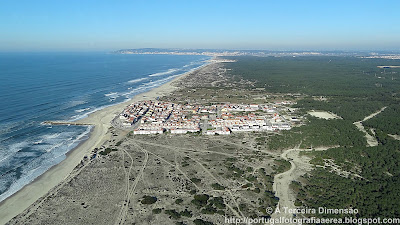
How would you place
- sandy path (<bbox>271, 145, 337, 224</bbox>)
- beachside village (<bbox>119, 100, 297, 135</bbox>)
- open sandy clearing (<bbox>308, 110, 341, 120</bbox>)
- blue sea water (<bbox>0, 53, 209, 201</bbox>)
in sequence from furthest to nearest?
open sandy clearing (<bbox>308, 110, 341, 120</bbox>)
beachside village (<bbox>119, 100, 297, 135</bbox>)
blue sea water (<bbox>0, 53, 209, 201</bbox>)
sandy path (<bbox>271, 145, 337, 224</bbox>)

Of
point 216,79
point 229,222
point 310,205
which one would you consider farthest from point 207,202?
point 216,79

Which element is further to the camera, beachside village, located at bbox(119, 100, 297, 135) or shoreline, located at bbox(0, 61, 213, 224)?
beachside village, located at bbox(119, 100, 297, 135)

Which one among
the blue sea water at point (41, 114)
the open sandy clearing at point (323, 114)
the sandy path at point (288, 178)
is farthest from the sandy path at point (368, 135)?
the blue sea water at point (41, 114)

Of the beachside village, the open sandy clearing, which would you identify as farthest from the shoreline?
the open sandy clearing

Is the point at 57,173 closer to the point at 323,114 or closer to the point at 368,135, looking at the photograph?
the point at 368,135

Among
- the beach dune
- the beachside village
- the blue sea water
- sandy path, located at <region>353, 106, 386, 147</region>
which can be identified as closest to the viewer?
the beach dune

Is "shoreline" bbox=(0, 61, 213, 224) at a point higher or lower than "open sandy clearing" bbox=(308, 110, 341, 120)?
lower

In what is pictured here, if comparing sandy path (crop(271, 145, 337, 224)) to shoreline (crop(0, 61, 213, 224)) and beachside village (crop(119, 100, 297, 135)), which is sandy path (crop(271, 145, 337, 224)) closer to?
beachside village (crop(119, 100, 297, 135))

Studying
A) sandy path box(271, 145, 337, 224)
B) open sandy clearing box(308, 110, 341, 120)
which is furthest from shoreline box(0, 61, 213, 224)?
open sandy clearing box(308, 110, 341, 120)

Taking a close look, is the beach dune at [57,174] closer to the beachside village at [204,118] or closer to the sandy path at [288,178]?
the beachside village at [204,118]

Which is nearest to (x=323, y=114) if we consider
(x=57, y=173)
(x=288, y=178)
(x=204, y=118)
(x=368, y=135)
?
(x=368, y=135)
